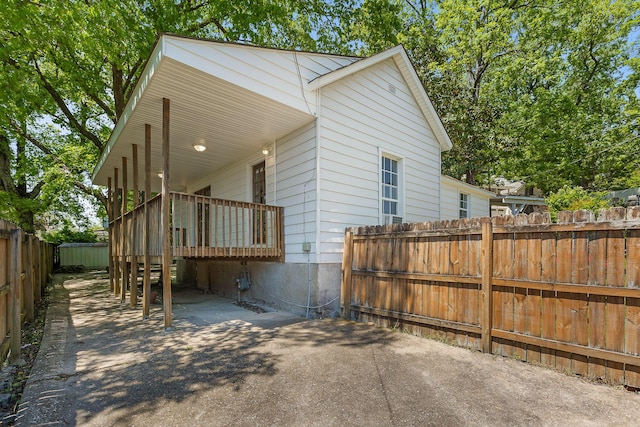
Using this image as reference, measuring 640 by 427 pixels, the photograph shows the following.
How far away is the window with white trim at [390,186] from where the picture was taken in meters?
7.79

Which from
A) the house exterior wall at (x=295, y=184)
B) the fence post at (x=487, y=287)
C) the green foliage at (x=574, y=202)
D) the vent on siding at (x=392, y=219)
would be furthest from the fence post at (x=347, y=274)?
the green foliage at (x=574, y=202)

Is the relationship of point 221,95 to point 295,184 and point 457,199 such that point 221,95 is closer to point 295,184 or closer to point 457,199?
point 295,184

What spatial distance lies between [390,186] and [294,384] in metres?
5.71

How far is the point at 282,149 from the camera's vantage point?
7.03 meters

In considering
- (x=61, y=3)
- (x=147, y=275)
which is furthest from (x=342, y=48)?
(x=147, y=275)

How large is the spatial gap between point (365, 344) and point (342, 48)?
14392 millimetres

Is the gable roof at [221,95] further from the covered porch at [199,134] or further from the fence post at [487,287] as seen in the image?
the fence post at [487,287]

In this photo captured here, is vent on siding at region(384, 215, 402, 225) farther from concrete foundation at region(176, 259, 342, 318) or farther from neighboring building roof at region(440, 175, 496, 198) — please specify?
neighboring building roof at region(440, 175, 496, 198)

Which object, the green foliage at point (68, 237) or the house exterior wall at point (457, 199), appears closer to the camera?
the house exterior wall at point (457, 199)

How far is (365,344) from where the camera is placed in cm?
443

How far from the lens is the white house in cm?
510

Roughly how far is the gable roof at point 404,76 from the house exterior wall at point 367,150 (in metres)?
0.16

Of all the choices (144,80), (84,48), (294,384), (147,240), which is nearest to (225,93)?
(144,80)

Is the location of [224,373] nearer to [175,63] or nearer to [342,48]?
[175,63]
